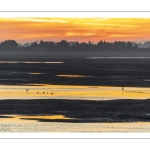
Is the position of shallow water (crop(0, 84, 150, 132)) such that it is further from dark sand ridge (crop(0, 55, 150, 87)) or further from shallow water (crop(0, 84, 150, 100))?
dark sand ridge (crop(0, 55, 150, 87))

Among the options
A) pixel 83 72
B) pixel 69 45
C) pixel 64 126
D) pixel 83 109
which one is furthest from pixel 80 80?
pixel 64 126

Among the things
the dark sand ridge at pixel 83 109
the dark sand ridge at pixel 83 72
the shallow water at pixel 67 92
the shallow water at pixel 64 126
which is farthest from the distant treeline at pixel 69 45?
the shallow water at pixel 64 126

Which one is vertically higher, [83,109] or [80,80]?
[80,80]

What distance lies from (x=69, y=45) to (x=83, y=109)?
127 cm

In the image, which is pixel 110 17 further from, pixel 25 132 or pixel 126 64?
pixel 25 132

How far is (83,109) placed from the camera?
37.2 feet

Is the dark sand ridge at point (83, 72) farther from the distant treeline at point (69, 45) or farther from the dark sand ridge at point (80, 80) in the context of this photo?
the distant treeline at point (69, 45)

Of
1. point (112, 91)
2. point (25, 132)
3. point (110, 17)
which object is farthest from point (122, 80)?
point (25, 132)

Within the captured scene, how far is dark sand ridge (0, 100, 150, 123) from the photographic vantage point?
1126cm

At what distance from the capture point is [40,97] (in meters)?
11.4

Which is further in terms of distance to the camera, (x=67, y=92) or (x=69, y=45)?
(x=69, y=45)

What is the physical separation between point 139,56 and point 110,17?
0.94 meters

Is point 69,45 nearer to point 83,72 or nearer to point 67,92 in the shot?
point 83,72
